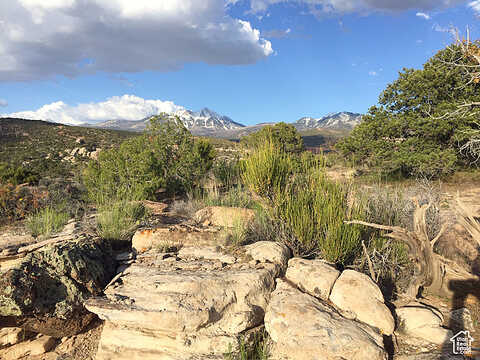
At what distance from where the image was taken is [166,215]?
633 cm

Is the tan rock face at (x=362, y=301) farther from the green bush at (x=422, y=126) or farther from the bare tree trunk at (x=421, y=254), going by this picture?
the green bush at (x=422, y=126)

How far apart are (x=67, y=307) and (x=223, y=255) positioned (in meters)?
2.01

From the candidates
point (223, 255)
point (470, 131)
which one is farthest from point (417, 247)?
point (470, 131)

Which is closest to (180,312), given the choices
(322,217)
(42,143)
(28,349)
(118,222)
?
(28,349)

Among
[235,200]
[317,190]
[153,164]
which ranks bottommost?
[235,200]

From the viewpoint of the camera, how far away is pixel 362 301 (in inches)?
119

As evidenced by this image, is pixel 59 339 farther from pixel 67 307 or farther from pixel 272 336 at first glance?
pixel 272 336

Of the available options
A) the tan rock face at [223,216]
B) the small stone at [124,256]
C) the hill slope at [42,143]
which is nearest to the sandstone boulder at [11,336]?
the small stone at [124,256]

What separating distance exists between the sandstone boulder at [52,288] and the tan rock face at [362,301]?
2.98 metres

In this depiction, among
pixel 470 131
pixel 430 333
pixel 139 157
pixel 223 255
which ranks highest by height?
pixel 470 131

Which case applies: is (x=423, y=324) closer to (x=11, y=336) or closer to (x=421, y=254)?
(x=421, y=254)

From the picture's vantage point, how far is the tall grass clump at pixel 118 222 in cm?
476

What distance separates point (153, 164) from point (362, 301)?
7.62 metres

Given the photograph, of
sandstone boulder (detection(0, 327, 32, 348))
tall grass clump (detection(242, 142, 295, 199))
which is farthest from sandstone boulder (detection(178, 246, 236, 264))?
sandstone boulder (detection(0, 327, 32, 348))
